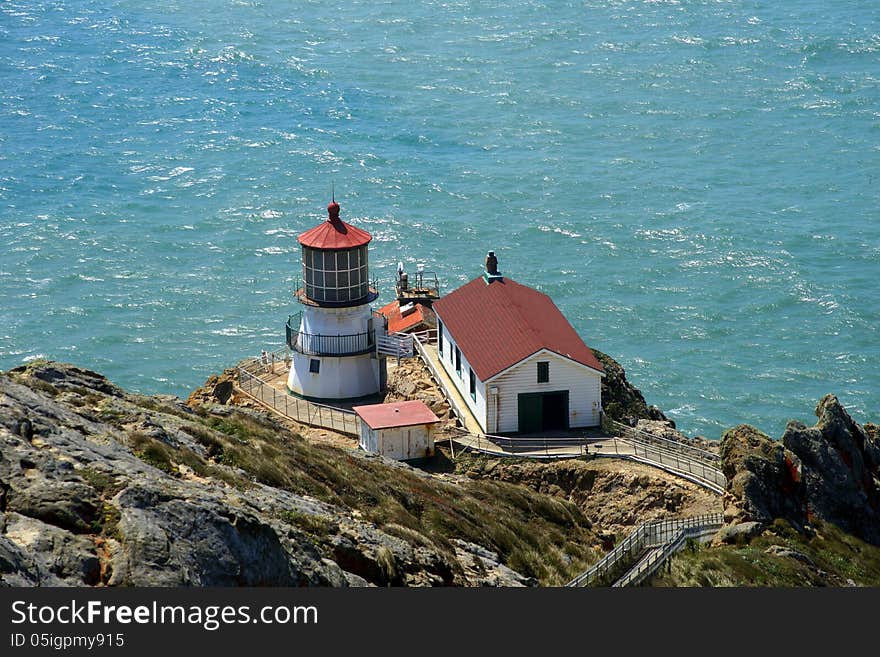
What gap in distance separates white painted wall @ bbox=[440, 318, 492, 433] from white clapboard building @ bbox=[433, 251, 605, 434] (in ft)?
0.10

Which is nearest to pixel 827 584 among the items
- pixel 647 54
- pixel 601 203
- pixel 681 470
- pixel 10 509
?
pixel 681 470

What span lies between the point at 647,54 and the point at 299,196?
43411mm

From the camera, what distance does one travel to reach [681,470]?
3794cm

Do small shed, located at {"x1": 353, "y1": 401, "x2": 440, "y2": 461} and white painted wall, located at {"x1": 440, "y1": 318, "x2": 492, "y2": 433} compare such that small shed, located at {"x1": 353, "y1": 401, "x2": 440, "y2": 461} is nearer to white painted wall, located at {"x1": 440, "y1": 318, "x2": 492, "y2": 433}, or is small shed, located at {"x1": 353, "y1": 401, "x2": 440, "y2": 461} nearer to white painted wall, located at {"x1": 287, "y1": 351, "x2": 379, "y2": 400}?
white painted wall, located at {"x1": 440, "y1": 318, "x2": 492, "y2": 433}

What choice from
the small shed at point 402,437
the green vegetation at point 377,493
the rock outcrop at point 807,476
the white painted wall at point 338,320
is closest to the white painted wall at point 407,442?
the small shed at point 402,437

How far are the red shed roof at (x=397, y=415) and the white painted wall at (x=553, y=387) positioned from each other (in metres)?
1.99

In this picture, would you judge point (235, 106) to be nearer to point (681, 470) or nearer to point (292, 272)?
point (292, 272)

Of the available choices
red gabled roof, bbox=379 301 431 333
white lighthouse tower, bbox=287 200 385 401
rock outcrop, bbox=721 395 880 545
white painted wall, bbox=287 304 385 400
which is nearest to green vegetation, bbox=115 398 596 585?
rock outcrop, bbox=721 395 880 545

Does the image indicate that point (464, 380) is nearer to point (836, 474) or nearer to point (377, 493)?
point (836, 474)

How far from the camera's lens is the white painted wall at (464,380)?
4147 centimetres

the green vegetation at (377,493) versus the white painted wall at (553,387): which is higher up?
the white painted wall at (553,387)

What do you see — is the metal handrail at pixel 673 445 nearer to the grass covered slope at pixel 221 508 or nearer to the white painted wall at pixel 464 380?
the white painted wall at pixel 464 380

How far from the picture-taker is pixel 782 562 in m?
29.2

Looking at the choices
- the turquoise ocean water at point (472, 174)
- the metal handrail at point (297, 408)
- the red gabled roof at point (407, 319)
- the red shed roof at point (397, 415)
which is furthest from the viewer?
the turquoise ocean water at point (472, 174)
